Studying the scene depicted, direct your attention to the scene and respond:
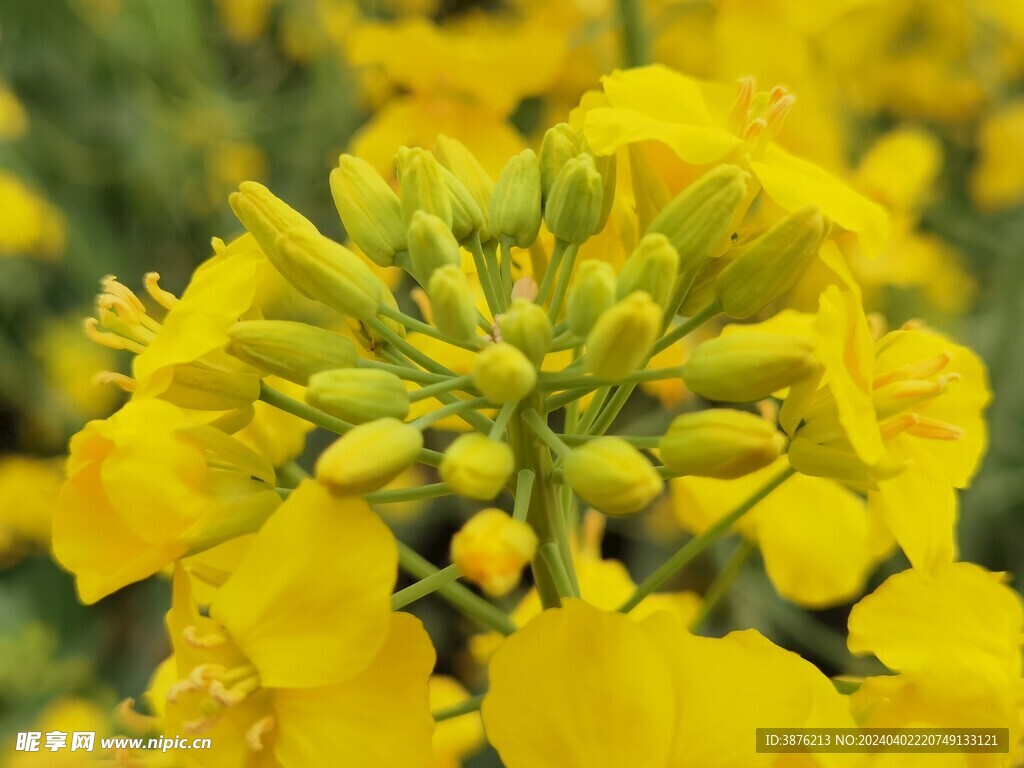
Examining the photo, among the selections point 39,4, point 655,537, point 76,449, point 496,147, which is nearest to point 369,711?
point 76,449

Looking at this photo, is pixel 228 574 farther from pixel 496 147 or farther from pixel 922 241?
pixel 922 241

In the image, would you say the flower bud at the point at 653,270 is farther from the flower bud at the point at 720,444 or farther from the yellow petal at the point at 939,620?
the yellow petal at the point at 939,620

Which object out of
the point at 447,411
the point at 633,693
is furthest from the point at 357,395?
the point at 633,693

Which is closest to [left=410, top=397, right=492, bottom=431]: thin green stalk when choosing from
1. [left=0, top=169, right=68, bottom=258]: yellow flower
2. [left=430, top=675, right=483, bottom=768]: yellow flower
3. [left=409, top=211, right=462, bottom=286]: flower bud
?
[left=409, top=211, right=462, bottom=286]: flower bud

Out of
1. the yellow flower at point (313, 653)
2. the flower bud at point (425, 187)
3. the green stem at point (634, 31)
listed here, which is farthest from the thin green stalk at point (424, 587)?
the green stem at point (634, 31)

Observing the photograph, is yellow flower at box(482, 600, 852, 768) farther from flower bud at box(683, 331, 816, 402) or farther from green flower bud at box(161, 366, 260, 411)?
green flower bud at box(161, 366, 260, 411)

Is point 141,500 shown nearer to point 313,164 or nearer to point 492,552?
point 492,552

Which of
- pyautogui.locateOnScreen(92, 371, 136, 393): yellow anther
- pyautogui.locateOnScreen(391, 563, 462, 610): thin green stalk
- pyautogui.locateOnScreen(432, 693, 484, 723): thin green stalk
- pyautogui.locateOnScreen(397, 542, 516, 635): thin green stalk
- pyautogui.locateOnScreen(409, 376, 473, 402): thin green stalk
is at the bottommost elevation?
pyautogui.locateOnScreen(432, 693, 484, 723): thin green stalk

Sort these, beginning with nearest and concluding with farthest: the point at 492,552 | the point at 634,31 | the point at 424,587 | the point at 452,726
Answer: the point at 492,552 < the point at 424,587 < the point at 452,726 < the point at 634,31
